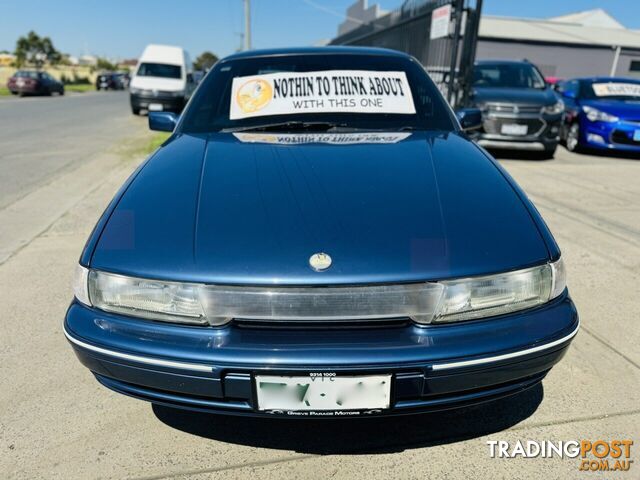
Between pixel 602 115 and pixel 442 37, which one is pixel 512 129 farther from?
pixel 442 37

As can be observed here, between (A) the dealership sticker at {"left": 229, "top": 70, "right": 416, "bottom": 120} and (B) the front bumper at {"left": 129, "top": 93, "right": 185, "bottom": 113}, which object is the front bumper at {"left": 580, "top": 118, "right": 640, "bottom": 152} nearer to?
(A) the dealership sticker at {"left": 229, "top": 70, "right": 416, "bottom": 120}

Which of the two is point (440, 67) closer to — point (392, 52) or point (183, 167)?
point (392, 52)

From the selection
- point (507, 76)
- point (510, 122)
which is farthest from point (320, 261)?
point (507, 76)

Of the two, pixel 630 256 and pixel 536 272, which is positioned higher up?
pixel 536 272

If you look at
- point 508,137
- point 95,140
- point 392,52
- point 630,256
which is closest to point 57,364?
point 392,52

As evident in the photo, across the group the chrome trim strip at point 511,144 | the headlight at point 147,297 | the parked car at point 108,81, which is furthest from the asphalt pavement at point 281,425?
the parked car at point 108,81

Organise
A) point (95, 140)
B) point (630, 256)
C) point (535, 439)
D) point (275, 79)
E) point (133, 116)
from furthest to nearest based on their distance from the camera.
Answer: point (133, 116) → point (95, 140) → point (630, 256) → point (275, 79) → point (535, 439)

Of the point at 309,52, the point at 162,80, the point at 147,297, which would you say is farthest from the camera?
the point at 162,80

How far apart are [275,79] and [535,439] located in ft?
7.07

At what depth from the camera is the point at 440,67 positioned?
9.70 meters

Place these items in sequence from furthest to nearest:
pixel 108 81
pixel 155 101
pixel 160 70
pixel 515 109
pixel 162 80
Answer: pixel 108 81
pixel 160 70
pixel 162 80
pixel 155 101
pixel 515 109

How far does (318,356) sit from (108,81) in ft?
135

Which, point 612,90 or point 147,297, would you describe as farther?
point 612,90

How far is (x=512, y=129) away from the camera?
23.7 ft
